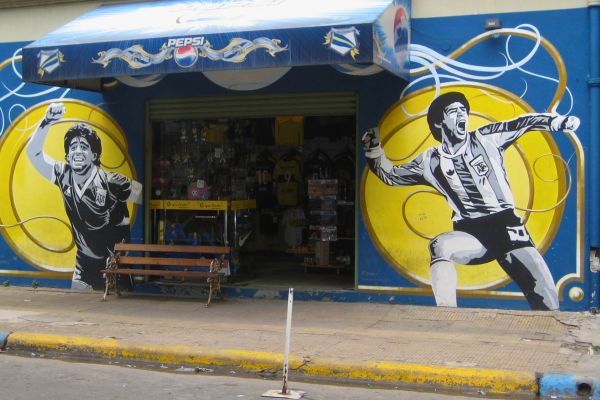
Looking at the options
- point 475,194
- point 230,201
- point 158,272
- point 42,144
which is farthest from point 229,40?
point 42,144

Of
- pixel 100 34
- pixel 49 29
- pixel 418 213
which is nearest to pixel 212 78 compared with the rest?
pixel 100 34

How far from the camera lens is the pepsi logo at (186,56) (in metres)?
9.92

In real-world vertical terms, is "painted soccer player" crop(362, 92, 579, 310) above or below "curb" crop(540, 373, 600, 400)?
above

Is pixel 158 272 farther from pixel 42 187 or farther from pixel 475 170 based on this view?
pixel 475 170

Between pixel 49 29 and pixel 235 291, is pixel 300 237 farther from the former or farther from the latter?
pixel 49 29

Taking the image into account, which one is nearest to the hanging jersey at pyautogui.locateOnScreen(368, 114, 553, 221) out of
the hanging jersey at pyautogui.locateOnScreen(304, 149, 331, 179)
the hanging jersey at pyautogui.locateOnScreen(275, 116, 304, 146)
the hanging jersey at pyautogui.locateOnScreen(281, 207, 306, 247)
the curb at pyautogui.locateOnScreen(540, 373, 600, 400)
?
the curb at pyautogui.locateOnScreen(540, 373, 600, 400)

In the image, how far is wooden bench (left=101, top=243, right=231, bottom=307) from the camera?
37.3ft

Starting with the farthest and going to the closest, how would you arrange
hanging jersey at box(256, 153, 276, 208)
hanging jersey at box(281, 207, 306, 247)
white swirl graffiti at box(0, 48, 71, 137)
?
1. hanging jersey at box(256, 153, 276, 208)
2. hanging jersey at box(281, 207, 306, 247)
3. white swirl graffiti at box(0, 48, 71, 137)

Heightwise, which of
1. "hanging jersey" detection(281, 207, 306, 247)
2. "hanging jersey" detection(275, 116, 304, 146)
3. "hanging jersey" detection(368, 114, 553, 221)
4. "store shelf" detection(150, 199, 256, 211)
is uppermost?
"hanging jersey" detection(275, 116, 304, 146)

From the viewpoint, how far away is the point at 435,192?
10812 millimetres

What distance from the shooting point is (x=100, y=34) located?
10836 millimetres

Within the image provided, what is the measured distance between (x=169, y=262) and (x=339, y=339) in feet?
12.4

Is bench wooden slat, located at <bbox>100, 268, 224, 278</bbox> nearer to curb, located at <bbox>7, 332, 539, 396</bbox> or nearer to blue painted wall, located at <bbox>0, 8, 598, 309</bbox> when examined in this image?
blue painted wall, located at <bbox>0, 8, 598, 309</bbox>

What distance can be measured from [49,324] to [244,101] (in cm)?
477
